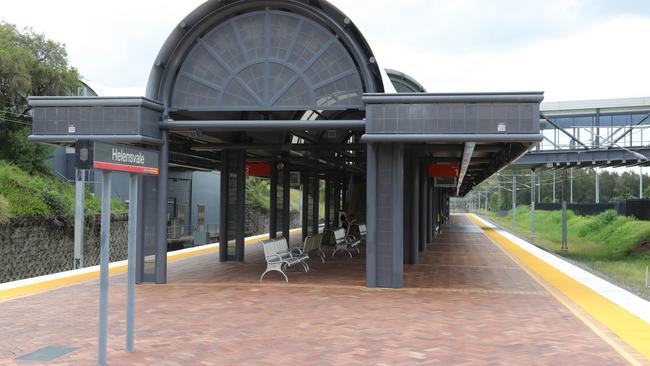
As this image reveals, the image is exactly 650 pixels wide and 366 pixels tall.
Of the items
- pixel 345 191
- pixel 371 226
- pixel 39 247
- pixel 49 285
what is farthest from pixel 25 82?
pixel 371 226

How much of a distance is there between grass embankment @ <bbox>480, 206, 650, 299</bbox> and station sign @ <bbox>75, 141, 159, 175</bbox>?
12.2m

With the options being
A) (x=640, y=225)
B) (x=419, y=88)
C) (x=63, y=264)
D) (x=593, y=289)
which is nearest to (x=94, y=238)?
(x=63, y=264)

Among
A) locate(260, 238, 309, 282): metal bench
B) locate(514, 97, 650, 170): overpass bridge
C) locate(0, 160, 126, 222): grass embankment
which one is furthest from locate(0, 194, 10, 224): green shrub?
locate(514, 97, 650, 170): overpass bridge

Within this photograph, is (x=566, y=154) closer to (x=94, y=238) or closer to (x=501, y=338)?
(x=94, y=238)

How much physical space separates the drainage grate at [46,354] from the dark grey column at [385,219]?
6216mm

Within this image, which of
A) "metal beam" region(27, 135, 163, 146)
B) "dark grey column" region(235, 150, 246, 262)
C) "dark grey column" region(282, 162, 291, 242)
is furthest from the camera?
"dark grey column" region(282, 162, 291, 242)

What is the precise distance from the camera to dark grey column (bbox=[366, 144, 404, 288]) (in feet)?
38.9

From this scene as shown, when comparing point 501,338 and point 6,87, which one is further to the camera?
point 6,87

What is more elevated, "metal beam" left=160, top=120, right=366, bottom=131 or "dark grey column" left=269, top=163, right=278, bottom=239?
"metal beam" left=160, top=120, right=366, bottom=131

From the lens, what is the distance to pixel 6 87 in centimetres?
3033

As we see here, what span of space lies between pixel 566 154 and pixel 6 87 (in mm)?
27852

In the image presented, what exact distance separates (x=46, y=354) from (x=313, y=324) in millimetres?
3330

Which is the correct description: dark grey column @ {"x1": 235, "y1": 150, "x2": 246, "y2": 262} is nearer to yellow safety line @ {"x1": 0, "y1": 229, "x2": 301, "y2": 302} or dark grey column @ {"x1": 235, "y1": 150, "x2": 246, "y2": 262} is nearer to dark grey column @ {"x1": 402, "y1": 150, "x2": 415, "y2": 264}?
yellow safety line @ {"x1": 0, "y1": 229, "x2": 301, "y2": 302}

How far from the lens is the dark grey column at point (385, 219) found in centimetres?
1187
